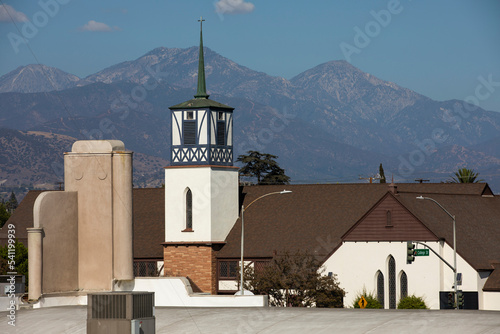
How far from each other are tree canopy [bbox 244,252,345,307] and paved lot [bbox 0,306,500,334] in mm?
19483

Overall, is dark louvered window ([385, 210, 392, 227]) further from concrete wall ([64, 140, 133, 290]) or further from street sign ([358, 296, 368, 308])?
concrete wall ([64, 140, 133, 290])

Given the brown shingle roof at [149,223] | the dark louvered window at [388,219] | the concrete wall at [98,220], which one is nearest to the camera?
the concrete wall at [98,220]

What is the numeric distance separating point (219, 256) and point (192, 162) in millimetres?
7417

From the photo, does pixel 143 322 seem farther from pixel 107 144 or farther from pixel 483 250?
pixel 483 250

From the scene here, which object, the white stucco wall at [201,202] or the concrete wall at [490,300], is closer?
the concrete wall at [490,300]

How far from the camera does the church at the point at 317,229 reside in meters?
71.1

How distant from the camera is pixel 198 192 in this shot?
7500 cm

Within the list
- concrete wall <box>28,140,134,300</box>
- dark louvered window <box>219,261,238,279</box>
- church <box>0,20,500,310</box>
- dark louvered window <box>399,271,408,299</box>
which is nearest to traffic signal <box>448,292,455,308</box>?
church <box>0,20,500,310</box>

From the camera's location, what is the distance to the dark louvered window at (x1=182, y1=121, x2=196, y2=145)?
75656 millimetres

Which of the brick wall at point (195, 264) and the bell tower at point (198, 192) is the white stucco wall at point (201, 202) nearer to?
the bell tower at point (198, 192)

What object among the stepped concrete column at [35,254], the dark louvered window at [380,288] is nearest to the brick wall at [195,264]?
the dark louvered window at [380,288]

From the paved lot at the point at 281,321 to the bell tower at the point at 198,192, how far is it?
84.6ft

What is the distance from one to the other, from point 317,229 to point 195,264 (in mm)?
9781

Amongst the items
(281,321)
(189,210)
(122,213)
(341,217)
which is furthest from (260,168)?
(281,321)
